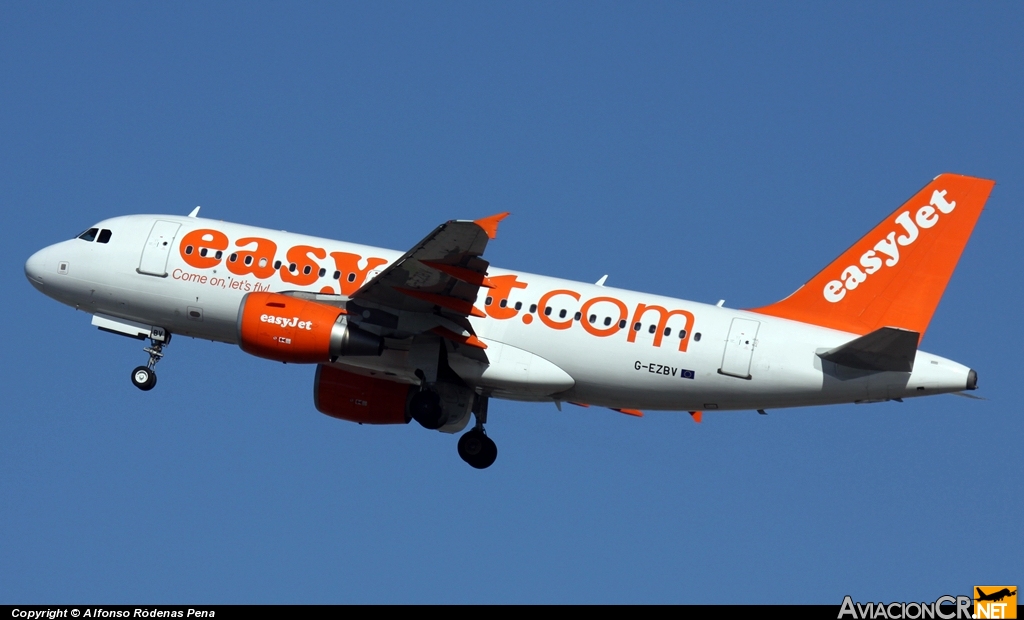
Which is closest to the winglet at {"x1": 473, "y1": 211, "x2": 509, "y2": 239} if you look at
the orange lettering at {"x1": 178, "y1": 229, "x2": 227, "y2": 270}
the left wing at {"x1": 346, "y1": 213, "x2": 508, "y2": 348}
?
the left wing at {"x1": 346, "y1": 213, "x2": 508, "y2": 348}

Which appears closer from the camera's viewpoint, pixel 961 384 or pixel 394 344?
pixel 961 384

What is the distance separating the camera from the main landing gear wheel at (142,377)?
43.5m

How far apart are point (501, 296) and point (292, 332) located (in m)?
6.05

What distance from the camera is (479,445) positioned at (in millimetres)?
43531

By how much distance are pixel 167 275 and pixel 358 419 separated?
712 centimetres

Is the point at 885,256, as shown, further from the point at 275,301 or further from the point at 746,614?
the point at 275,301

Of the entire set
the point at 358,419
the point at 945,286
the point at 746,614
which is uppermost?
the point at 945,286

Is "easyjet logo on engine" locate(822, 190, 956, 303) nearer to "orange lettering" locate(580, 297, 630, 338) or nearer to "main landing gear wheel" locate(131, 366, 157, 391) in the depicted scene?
"orange lettering" locate(580, 297, 630, 338)

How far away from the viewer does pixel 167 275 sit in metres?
42.3

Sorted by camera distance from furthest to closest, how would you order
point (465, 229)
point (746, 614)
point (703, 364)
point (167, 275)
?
point (167, 275)
point (703, 364)
point (465, 229)
point (746, 614)

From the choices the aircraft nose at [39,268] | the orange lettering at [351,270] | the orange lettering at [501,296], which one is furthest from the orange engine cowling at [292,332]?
the aircraft nose at [39,268]

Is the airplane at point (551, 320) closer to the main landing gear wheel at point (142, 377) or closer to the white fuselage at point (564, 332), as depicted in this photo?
the white fuselage at point (564, 332)

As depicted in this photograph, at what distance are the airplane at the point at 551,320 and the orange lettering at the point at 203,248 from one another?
0.05 m

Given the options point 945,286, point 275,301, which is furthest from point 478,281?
point 945,286
